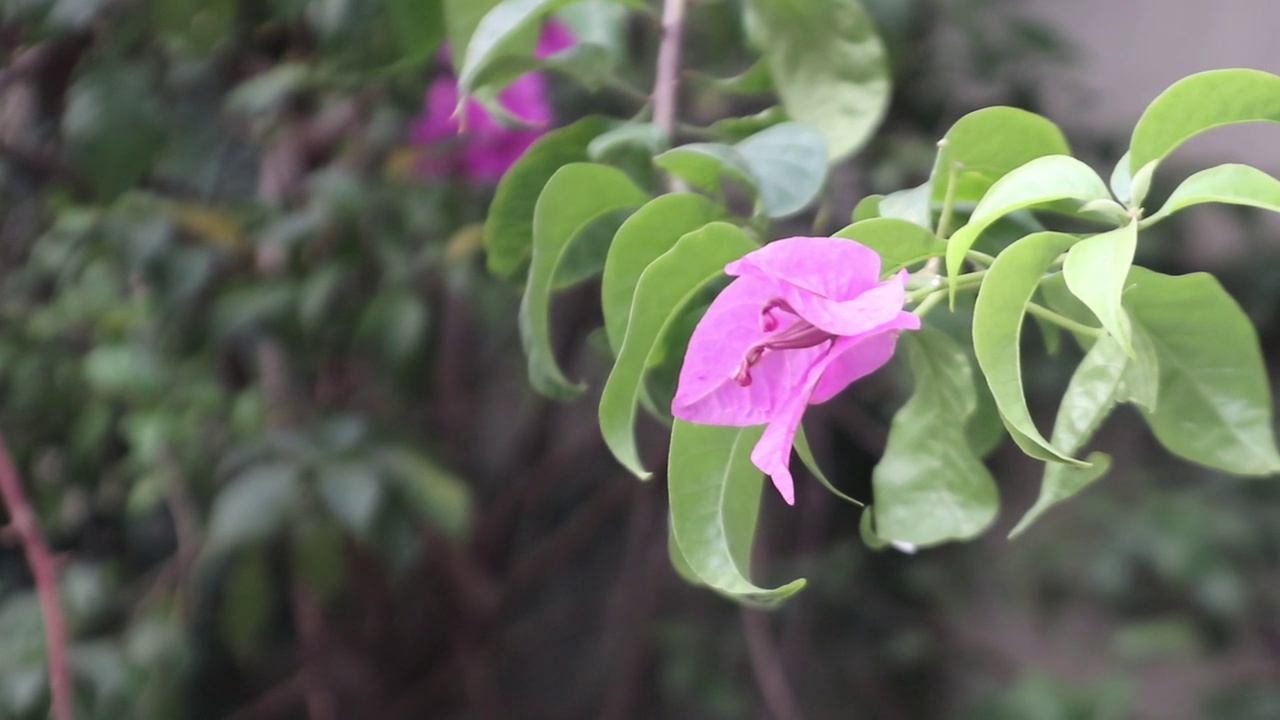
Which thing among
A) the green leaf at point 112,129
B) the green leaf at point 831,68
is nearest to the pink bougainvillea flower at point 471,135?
the green leaf at point 112,129

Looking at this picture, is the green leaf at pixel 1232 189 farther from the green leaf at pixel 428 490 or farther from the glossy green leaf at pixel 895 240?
the green leaf at pixel 428 490

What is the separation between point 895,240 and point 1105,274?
0.17ft

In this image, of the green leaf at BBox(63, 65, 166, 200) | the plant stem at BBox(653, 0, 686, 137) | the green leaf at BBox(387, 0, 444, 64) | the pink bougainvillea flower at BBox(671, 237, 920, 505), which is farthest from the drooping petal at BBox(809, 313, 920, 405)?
the green leaf at BBox(63, 65, 166, 200)

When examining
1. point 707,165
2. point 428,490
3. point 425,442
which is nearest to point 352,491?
point 428,490

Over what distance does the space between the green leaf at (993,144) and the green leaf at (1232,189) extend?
0.06 metres

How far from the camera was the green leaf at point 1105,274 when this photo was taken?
170 millimetres

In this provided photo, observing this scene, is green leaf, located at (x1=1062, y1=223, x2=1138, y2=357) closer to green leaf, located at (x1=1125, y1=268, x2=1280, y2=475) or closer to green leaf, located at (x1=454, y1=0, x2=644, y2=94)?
green leaf, located at (x1=1125, y1=268, x2=1280, y2=475)

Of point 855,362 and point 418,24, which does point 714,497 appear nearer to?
point 855,362

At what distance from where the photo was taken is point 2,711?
1.99ft

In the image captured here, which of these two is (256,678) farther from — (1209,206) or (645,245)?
(1209,206)

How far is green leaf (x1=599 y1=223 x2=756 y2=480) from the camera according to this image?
0.23 m

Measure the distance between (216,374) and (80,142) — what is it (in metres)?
0.41

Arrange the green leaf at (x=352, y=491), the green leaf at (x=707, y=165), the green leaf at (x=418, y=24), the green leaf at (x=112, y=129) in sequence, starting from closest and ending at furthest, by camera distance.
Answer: the green leaf at (x=707, y=165) → the green leaf at (x=418, y=24) → the green leaf at (x=112, y=129) → the green leaf at (x=352, y=491)

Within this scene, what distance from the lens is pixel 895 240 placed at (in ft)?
0.73
